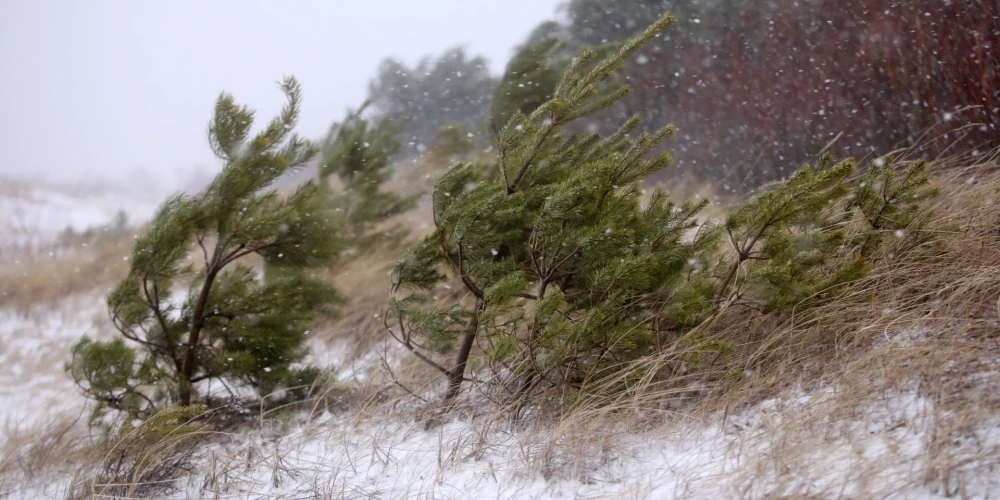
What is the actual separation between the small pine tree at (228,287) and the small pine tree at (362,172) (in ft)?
9.51

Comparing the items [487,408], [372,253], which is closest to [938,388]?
[487,408]

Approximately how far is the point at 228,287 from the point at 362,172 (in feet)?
12.1

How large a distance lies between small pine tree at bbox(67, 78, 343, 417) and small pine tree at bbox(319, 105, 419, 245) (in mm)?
2898

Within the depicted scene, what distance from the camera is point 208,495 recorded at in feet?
9.78

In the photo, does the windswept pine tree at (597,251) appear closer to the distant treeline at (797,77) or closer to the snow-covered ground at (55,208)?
the distant treeline at (797,77)

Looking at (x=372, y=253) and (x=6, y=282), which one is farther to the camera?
(x=6, y=282)

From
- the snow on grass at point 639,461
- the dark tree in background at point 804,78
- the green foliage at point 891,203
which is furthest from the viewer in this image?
the dark tree in background at point 804,78

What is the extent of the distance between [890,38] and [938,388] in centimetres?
595

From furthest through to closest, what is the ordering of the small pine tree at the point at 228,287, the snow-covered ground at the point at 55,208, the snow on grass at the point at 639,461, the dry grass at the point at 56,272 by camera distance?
1. the snow-covered ground at the point at 55,208
2. the dry grass at the point at 56,272
3. the small pine tree at the point at 228,287
4. the snow on grass at the point at 639,461

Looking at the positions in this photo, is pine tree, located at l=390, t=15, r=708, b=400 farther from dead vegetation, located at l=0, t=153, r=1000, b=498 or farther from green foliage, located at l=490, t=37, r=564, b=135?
green foliage, located at l=490, t=37, r=564, b=135

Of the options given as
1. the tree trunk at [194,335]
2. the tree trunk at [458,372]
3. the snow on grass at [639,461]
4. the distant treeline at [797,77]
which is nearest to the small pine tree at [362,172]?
the distant treeline at [797,77]

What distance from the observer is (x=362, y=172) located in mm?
7895

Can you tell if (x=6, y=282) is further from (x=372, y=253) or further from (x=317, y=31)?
(x=317, y=31)

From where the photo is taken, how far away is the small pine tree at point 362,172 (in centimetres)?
762
